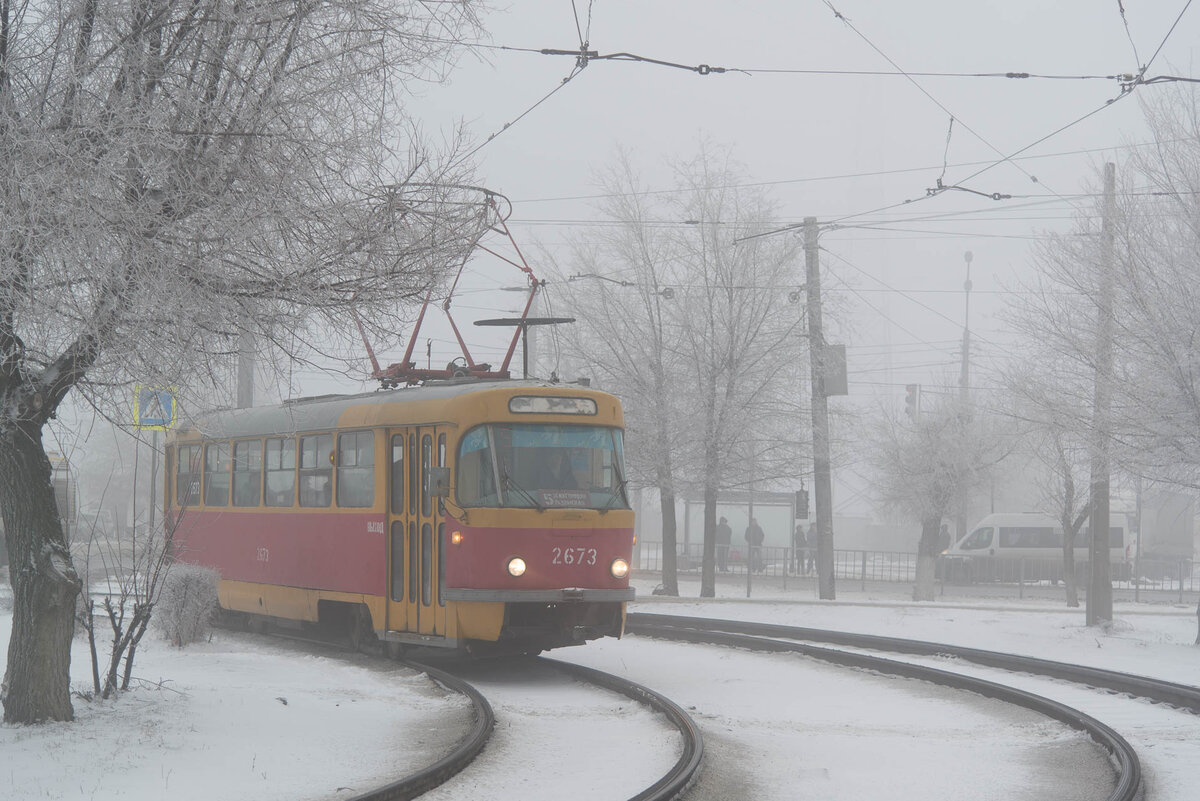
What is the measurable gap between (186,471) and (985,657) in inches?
423

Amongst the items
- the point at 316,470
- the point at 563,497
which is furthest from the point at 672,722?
the point at 316,470

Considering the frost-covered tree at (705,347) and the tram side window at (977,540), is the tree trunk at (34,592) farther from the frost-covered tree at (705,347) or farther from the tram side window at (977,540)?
the tram side window at (977,540)

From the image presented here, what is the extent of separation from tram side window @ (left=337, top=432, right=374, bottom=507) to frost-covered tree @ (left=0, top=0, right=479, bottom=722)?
17.2ft

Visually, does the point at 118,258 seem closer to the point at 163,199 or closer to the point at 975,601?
the point at 163,199

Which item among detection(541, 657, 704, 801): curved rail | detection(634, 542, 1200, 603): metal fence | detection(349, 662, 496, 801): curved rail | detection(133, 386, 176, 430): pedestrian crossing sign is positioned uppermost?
detection(133, 386, 176, 430): pedestrian crossing sign

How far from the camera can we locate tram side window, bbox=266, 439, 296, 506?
1587 cm

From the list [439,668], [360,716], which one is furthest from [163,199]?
[439,668]

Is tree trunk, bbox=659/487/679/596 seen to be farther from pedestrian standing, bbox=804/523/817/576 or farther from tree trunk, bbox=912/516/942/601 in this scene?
pedestrian standing, bbox=804/523/817/576

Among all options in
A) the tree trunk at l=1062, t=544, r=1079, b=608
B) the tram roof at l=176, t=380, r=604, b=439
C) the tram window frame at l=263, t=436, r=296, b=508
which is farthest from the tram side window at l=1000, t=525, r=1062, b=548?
the tram window frame at l=263, t=436, r=296, b=508

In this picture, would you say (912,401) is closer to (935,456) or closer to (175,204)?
(935,456)

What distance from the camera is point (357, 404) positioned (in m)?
14.6

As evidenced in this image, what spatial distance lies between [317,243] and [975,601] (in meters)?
28.8

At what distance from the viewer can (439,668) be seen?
14.3 meters

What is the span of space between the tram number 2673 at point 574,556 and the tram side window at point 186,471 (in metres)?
7.25
